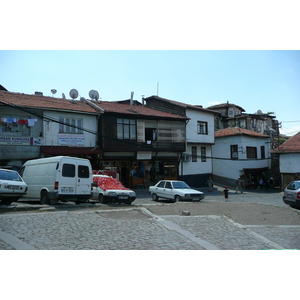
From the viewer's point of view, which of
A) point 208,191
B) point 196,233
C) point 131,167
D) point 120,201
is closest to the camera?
point 196,233

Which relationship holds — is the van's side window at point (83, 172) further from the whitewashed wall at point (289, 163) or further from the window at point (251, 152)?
the window at point (251, 152)

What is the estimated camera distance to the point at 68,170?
1141cm

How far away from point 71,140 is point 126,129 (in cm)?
454

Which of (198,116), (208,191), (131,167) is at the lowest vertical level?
(208,191)

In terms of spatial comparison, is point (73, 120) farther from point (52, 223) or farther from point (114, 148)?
point (52, 223)

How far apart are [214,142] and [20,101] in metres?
18.2

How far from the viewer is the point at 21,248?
553cm

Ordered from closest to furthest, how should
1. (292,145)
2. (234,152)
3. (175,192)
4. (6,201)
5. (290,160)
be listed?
(6,201) → (292,145) → (290,160) → (175,192) → (234,152)

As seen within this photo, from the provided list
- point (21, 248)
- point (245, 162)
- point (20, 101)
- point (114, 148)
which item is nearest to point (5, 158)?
point (20, 101)

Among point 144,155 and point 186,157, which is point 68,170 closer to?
point 144,155

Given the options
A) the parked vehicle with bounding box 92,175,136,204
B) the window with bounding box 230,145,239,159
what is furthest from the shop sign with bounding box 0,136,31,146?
the window with bounding box 230,145,239,159

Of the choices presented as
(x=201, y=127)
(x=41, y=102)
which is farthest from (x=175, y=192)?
(x=201, y=127)

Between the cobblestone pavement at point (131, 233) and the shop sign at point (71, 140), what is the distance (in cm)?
1160

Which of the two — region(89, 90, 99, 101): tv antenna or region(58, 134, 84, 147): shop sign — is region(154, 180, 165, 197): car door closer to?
region(58, 134, 84, 147): shop sign
